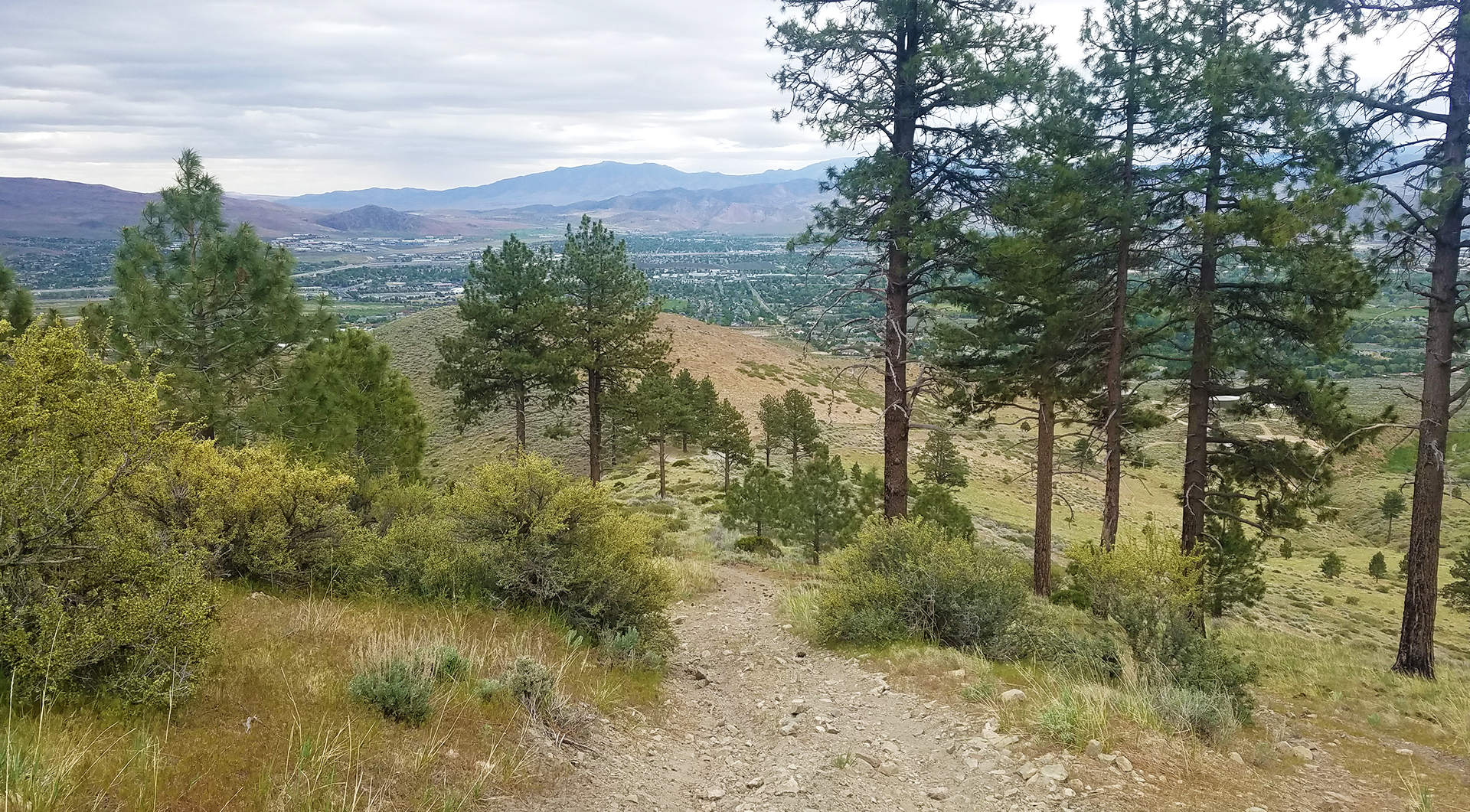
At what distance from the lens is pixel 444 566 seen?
24.9 feet

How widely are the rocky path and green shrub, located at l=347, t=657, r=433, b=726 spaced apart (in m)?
0.96

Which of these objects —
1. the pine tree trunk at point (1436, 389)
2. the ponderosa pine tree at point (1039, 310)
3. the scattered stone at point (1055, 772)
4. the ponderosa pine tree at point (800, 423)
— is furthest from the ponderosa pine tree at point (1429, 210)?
the ponderosa pine tree at point (800, 423)

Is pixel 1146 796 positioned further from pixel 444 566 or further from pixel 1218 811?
pixel 444 566

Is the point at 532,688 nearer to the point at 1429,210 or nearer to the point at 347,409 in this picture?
the point at 1429,210

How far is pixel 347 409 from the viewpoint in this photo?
21.7 m

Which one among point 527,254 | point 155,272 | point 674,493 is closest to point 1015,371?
point 527,254

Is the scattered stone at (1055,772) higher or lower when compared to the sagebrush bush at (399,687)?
lower

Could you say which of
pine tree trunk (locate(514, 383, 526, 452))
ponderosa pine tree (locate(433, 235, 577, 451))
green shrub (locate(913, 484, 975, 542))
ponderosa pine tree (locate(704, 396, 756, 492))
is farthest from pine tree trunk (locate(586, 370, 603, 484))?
green shrub (locate(913, 484, 975, 542))

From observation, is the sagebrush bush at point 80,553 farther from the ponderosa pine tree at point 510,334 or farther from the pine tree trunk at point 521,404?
the pine tree trunk at point 521,404

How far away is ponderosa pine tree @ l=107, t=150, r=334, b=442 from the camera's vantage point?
13961mm

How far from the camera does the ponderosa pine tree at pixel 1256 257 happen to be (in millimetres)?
9602

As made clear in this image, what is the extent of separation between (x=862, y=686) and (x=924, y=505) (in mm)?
12538

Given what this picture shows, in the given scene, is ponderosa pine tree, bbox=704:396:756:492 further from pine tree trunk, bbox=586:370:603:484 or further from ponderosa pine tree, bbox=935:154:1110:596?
ponderosa pine tree, bbox=935:154:1110:596

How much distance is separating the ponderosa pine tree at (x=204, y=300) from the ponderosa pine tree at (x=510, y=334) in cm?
547
